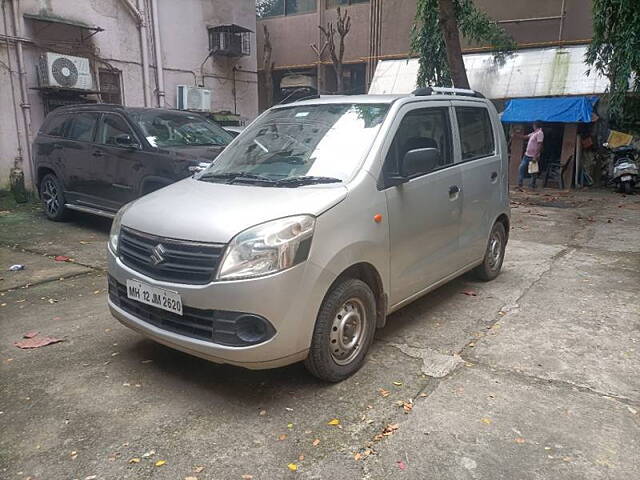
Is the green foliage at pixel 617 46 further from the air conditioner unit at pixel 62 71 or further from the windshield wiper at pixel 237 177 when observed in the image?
the air conditioner unit at pixel 62 71

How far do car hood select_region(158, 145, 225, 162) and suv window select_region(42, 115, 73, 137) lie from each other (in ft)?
7.84

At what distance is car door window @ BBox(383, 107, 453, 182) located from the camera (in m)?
3.63

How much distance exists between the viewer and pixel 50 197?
838 cm

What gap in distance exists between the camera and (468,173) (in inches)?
177

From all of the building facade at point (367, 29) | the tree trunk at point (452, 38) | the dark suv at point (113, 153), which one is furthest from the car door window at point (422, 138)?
the building facade at point (367, 29)

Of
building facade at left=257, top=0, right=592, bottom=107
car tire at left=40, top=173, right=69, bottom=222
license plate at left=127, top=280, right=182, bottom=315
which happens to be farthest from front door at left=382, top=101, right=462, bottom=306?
building facade at left=257, top=0, right=592, bottom=107

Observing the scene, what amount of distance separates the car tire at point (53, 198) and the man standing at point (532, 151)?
10660mm

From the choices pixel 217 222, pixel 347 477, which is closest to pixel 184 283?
pixel 217 222

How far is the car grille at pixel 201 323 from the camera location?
2.80m

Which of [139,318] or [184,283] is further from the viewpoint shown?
[139,318]

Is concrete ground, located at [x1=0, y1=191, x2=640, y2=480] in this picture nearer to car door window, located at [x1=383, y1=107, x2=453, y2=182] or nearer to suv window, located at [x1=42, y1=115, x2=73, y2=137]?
car door window, located at [x1=383, y1=107, x2=453, y2=182]

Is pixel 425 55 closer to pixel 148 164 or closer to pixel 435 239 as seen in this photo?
pixel 148 164

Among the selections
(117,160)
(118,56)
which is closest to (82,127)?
(117,160)

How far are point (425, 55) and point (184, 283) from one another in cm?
1249
